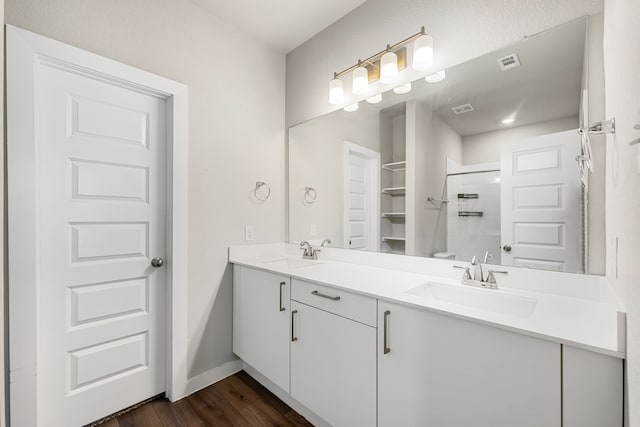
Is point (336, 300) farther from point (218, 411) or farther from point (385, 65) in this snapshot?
point (385, 65)

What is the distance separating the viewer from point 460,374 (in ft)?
3.01

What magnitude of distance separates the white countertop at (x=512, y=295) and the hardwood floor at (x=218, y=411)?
2.67 ft

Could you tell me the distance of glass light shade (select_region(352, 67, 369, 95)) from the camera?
5.77ft

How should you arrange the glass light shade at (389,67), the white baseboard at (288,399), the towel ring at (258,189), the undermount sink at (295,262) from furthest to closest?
the towel ring at (258,189) < the undermount sink at (295,262) < the glass light shade at (389,67) < the white baseboard at (288,399)

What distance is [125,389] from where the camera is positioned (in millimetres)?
1604

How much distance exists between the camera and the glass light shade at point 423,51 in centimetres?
144

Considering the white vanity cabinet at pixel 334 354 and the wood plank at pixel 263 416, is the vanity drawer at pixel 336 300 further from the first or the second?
the wood plank at pixel 263 416

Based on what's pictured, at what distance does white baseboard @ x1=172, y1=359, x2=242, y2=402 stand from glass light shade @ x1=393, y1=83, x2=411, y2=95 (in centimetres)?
213

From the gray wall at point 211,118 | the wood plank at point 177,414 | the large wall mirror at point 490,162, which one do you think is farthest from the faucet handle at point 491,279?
the wood plank at point 177,414

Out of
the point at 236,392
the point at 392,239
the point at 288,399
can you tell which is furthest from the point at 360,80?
the point at 236,392

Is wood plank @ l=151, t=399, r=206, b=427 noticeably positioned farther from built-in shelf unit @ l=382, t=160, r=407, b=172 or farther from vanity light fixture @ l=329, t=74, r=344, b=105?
vanity light fixture @ l=329, t=74, r=344, b=105

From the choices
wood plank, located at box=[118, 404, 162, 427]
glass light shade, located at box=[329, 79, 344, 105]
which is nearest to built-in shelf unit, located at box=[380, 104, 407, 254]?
glass light shade, located at box=[329, 79, 344, 105]

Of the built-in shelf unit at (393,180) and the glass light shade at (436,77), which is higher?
the glass light shade at (436,77)

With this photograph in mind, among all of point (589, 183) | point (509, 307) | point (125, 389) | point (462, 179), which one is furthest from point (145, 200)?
point (589, 183)
